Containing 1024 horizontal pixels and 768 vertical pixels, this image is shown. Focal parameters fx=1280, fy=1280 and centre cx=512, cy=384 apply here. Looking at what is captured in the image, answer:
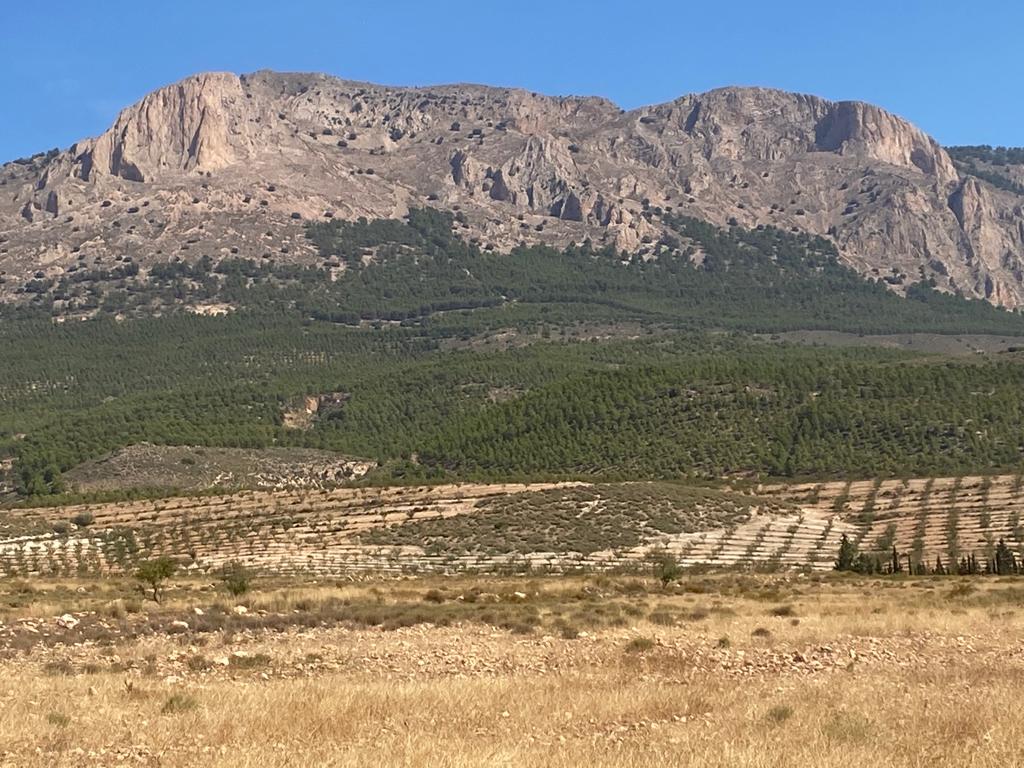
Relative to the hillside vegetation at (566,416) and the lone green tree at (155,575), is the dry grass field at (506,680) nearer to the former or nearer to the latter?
the lone green tree at (155,575)

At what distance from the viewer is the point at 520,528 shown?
218 ft

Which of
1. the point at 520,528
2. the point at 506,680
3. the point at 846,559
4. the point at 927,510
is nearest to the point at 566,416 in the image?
the point at 927,510

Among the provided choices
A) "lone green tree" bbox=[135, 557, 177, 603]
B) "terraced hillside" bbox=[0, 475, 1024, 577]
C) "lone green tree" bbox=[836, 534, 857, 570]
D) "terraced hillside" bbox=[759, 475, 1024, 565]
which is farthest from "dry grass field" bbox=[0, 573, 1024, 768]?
"terraced hillside" bbox=[759, 475, 1024, 565]

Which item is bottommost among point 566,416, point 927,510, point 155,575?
point 927,510

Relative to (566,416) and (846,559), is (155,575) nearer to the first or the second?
(846,559)

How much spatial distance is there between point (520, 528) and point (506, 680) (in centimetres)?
4828

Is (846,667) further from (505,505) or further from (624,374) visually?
(624,374)

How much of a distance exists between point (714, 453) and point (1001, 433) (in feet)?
79.7

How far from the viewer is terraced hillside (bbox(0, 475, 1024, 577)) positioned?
57.0 m

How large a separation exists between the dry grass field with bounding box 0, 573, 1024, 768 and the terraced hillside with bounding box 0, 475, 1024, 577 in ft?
70.9

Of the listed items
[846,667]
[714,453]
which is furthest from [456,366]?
[846,667]

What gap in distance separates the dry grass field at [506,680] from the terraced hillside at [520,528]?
2161cm

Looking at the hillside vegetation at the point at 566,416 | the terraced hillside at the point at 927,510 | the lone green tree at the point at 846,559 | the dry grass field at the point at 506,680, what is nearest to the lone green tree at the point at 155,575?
the dry grass field at the point at 506,680

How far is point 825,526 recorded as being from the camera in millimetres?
71875
